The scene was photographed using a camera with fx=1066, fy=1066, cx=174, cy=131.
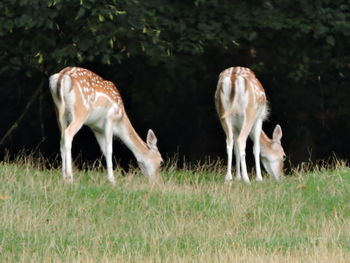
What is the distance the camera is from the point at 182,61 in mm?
14805

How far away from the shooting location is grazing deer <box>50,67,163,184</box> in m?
12.2

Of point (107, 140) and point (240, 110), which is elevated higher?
point (240, 110)

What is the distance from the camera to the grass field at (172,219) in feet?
28.8

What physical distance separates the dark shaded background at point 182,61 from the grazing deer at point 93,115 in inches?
24.4

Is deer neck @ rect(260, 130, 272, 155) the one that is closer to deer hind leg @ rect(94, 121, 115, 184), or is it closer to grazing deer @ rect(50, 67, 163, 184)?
grazing deer @ rect(50, 67, 163, 184)

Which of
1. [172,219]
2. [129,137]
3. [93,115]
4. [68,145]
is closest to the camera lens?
[172,219]

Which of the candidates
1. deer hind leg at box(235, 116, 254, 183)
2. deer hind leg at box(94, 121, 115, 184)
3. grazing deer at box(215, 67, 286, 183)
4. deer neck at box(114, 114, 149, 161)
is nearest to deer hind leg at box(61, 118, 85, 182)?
deer hind leg at box(94, 121, 115, 184)

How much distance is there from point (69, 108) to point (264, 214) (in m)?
2.95

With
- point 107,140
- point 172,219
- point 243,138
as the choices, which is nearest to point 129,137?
point 107,140

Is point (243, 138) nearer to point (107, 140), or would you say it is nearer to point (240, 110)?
point (240, 110)

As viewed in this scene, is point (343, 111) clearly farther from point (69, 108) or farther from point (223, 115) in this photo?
point (69, 108)

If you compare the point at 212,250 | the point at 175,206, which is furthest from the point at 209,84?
the point at 212,250

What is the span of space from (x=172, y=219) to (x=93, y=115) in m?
2.72

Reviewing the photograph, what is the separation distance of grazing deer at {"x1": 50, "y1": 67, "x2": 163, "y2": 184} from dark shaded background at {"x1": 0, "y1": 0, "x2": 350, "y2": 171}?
0.62 metres
